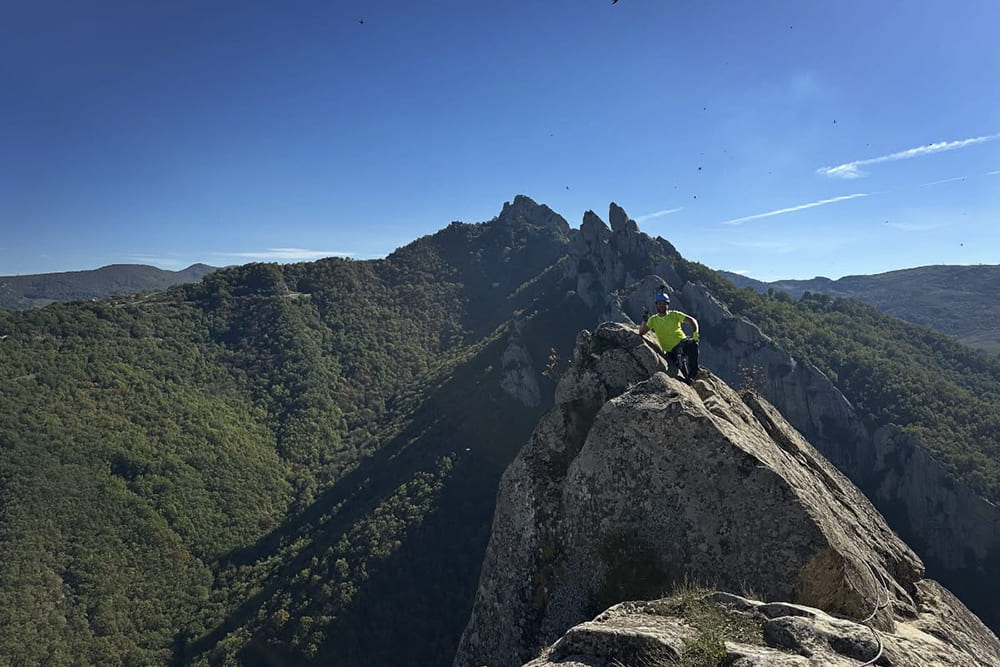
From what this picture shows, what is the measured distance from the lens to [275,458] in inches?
4323

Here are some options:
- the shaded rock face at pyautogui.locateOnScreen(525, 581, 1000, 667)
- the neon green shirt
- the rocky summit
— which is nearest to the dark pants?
the neon green shirt

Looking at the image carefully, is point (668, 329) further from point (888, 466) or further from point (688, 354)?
point (888, 466)

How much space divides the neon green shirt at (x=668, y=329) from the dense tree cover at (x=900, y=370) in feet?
285

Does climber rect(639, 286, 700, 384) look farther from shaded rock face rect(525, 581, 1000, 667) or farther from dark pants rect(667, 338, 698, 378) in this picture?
shaded rock face rect(525, 581, 1000, 667)

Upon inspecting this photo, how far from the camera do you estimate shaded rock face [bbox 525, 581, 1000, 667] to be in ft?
19.1

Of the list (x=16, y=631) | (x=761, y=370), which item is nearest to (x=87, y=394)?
(x=16, y=631)

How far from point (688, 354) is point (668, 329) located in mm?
929

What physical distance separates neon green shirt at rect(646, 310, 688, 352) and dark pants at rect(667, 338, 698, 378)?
187 mm

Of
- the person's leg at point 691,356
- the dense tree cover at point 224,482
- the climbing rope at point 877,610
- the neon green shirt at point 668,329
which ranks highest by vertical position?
the neon green shirt at point 668,329

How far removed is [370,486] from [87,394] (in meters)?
64.2

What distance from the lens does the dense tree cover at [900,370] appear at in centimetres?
7250

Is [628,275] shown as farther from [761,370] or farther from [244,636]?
[244,636]

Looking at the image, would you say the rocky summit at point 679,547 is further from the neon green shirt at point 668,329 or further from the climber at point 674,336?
the neon green shirt at point 668,329

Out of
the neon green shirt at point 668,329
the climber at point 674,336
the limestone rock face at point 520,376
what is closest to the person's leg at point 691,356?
the climber at point 674,336
